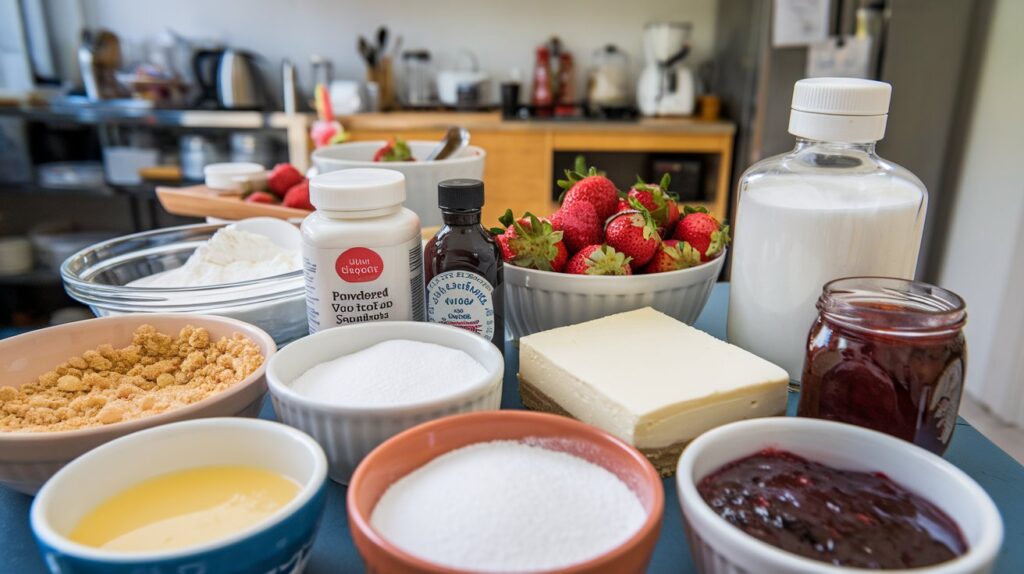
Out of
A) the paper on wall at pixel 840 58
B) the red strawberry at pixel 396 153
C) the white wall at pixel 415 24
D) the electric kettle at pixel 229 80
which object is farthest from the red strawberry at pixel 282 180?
the white wall at pixel 415 24

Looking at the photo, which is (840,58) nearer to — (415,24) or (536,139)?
(536,139)

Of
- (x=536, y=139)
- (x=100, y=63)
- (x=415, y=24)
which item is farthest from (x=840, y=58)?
(x=100, y=63)

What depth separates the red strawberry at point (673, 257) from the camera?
32.0 inches

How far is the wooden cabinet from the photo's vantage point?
282cm

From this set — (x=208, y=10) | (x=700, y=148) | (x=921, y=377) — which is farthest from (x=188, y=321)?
(x=208, y=10)

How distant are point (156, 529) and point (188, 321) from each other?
30cm

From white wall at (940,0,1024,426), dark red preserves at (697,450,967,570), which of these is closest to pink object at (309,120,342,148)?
dark red preserves at (697,450,967,570)

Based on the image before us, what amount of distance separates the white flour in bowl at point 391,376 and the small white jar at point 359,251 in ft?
0.18

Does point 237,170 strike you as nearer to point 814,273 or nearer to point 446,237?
point 446,237

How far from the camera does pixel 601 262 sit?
30.9 inches

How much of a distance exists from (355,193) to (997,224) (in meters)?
2.38

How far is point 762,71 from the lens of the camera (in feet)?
8.90

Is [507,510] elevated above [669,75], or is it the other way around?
[669,75]

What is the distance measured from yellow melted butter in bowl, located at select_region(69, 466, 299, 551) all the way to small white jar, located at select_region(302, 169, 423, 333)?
212 millimetres
